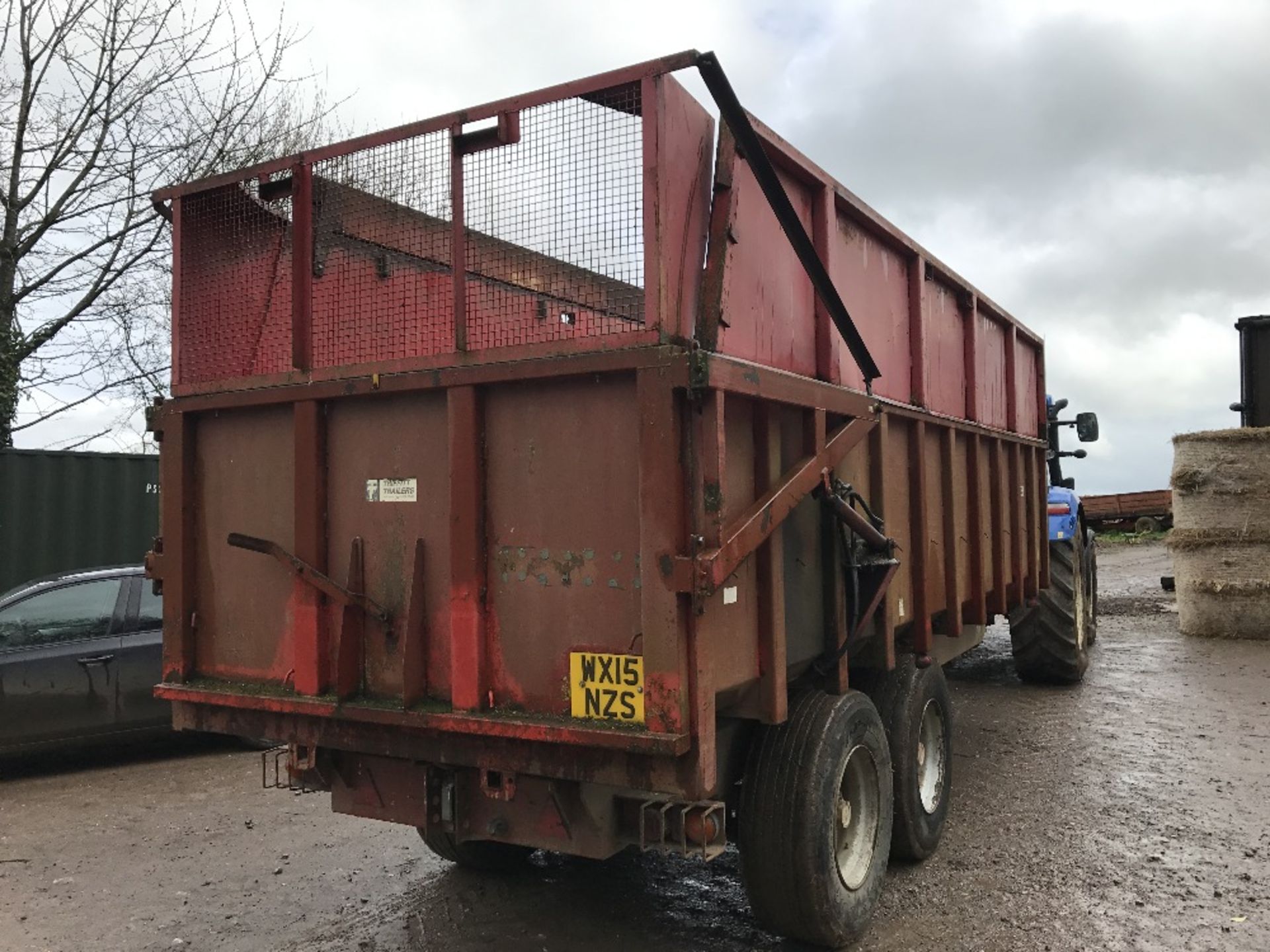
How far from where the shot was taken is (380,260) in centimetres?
409

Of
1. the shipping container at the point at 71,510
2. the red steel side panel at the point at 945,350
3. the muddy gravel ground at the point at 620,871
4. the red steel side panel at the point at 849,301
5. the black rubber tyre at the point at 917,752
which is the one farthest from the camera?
the shipping container at the point at 71,510

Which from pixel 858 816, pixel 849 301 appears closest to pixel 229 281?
pixel 849 301

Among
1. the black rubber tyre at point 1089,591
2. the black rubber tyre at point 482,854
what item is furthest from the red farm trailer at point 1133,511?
the black rubber tyre at point 482,854

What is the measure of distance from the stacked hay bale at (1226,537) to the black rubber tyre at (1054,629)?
4.06m

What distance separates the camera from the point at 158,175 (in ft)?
43.1

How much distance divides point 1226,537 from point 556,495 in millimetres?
11434

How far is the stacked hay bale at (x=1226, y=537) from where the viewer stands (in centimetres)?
1178

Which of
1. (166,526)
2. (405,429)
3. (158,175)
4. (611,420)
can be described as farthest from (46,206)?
(611,420)

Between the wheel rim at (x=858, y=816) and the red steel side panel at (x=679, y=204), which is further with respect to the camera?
the wheel rim at (x=858, y=816)

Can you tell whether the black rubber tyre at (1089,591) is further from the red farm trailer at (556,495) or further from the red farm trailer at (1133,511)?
the red farm trailer at (1133,511)

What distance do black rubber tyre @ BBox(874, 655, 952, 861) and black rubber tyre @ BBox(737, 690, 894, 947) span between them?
703mm

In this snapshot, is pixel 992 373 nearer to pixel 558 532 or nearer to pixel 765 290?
pixel 765 290

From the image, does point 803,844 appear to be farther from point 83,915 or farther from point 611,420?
point 83,915

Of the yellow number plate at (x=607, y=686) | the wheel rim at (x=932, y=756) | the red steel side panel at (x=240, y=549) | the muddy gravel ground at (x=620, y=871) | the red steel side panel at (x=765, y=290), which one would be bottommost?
the muddy gravel ground at (x=620, y=871)
